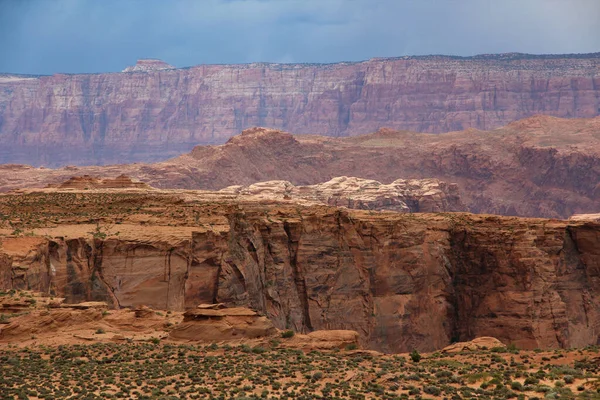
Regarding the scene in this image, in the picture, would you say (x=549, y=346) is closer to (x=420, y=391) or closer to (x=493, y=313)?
(x=493, y=313)

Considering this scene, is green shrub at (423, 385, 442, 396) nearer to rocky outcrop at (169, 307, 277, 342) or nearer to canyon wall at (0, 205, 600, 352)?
rocky outcrop at (169, 307, 277, 342)

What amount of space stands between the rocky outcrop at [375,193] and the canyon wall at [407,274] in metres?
67.3

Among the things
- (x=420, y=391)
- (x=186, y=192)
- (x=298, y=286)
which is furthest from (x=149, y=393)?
(x=186, y=192)

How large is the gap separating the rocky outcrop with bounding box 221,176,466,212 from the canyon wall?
6730 centimetres

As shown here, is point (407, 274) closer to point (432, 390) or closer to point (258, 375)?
point (258, 375)

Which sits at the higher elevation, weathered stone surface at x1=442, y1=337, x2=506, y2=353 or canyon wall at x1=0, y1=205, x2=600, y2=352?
canyon wall at x1=0, y1=205, x2=600, y2=352

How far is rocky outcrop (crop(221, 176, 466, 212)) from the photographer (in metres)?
159

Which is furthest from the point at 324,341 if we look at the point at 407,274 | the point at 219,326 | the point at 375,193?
the point at 375,193

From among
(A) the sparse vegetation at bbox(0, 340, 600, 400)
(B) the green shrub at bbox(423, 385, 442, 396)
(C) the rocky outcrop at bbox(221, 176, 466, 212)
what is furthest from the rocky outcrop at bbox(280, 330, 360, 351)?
(C) the rocky outcrop at bbox(221, 176, 466, 212)

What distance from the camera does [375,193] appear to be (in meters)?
167

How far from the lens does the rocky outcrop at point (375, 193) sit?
→ 159m

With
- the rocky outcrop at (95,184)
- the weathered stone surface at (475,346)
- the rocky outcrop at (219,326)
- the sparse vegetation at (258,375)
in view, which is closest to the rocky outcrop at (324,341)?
the sparse vegetation at (258,375)

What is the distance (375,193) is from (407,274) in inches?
3288

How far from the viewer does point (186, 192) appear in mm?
101500
